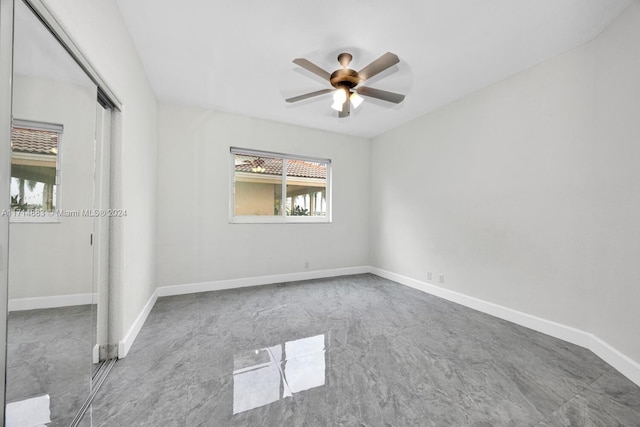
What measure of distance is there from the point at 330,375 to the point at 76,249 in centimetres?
182

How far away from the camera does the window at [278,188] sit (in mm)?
4082

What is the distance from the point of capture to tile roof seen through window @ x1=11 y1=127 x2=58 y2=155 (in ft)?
3.30

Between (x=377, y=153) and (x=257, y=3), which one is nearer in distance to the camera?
(x=257, y=3)

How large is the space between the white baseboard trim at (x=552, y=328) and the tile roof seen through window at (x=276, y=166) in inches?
102

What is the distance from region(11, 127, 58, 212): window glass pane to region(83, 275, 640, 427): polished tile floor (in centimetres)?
124

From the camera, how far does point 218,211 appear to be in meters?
3.79

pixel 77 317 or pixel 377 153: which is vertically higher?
pixel 377 153

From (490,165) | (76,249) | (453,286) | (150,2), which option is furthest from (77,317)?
(490,165)

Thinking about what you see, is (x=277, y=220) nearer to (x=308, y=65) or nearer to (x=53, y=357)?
(x=308, y=65)

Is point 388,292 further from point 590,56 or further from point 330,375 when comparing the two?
point 590,56

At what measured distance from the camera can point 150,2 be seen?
188 cm

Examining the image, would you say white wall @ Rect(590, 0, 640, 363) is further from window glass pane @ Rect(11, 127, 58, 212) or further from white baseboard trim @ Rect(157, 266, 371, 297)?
window glass pane @ Rect(11, 127, 58, 212)

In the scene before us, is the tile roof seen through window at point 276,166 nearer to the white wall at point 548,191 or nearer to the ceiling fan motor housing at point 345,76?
the white wall at point 548,191

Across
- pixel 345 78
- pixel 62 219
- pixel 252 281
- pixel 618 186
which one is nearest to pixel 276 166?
pixel 252 281
